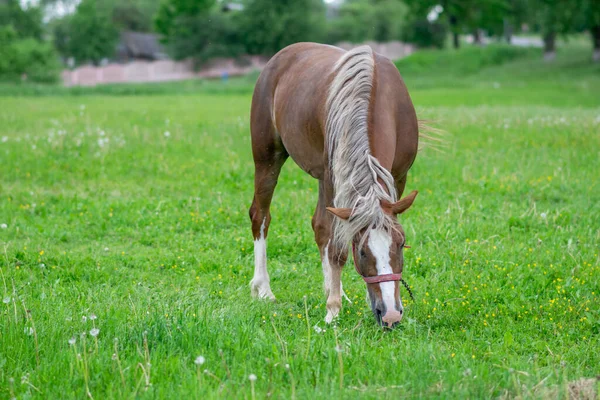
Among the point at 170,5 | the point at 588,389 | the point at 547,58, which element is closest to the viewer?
the point at 588,389

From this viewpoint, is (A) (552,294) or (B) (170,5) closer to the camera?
(A) (552,294)

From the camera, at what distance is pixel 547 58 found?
42844mm

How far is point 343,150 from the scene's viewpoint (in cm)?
417

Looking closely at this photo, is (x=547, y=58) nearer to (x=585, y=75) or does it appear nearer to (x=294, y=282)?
(x=585, y=75)

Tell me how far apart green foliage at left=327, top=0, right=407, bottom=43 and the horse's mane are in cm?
5442

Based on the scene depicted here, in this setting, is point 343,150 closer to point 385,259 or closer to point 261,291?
point 385,259

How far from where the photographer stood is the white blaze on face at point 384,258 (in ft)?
12.4

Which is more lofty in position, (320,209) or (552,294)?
(320,209)

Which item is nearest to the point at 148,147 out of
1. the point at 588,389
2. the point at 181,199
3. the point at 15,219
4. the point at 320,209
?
the point at 181,199

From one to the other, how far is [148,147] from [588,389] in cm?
900

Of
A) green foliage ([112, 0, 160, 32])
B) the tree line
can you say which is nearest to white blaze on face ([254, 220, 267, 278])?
the tree line

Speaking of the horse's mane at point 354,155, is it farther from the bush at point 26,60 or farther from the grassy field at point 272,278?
the bush at point 26,60

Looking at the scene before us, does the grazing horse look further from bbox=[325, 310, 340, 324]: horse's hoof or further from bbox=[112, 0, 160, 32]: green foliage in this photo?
bbox=[112, 0, 160, 32]: green foliage

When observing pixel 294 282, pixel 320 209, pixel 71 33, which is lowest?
pixel 294 282
